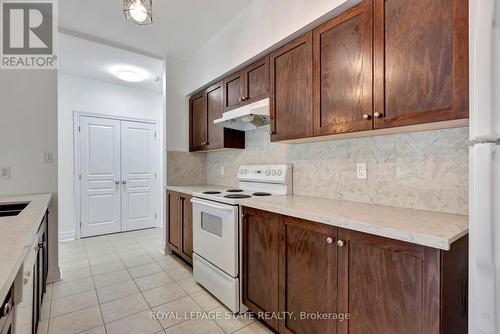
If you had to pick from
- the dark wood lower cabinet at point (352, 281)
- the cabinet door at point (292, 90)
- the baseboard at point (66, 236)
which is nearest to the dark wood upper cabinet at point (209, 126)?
the cabinet door at point (292, 90)

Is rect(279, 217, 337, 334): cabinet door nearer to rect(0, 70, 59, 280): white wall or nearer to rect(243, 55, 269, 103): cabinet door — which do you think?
rect(243, 55, 269, 103): cabinet door

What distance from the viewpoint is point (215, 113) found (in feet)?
9.61

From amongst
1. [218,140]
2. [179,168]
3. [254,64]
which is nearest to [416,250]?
[254,64]

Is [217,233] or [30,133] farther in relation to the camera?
[30,133]

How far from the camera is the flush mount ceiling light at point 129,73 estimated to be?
366 cm

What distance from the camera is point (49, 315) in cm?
194

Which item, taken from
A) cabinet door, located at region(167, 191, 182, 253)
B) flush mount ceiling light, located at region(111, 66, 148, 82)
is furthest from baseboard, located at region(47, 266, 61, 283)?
flush mount ceiling light, located at region(111, 66, 148, 82)

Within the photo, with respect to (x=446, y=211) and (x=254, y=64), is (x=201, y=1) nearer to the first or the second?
(x=254, y=64)

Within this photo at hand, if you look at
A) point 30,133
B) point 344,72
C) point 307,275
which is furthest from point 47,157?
point 344,72

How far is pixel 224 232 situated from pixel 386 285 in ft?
4.04

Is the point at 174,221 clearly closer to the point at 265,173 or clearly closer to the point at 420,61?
the point at 265,173

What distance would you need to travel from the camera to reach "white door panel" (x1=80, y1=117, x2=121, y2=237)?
4.09m

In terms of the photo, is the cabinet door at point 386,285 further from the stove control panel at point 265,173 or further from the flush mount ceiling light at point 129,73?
the flush mount ceiling light at point 129,73

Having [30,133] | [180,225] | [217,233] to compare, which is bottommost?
[180,225]
